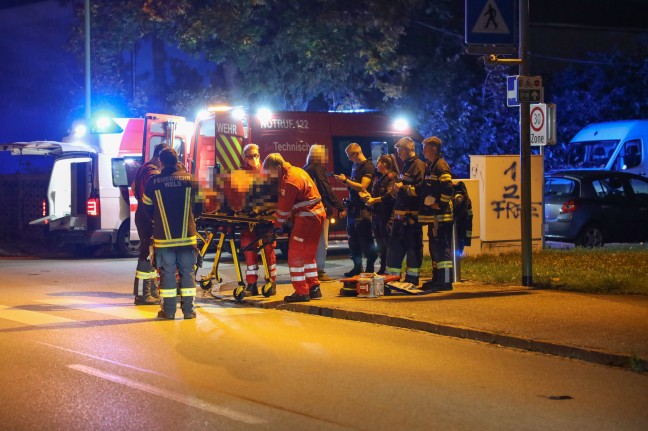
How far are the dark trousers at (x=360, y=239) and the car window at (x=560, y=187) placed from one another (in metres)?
5.88

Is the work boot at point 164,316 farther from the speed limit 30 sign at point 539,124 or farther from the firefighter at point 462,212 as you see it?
the speed limit 30 sign at point 539,124

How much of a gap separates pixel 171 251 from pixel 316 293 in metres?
2.04

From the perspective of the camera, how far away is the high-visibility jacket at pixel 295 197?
11.5m

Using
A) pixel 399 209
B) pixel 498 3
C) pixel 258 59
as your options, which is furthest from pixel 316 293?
pixel 258 59

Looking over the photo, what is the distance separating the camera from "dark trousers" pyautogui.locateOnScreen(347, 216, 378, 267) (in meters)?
14.3

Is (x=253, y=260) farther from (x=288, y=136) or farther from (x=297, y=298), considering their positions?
(x=288, y=136)

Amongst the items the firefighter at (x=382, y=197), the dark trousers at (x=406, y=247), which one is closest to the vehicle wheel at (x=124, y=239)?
the firefighter at (x=382, y=197)

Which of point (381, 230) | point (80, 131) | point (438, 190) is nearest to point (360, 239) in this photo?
point (381, 230)

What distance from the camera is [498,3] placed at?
40.3 ft

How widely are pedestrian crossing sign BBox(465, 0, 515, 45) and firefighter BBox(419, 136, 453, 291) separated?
1373mm

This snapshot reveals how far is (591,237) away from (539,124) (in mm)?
3783

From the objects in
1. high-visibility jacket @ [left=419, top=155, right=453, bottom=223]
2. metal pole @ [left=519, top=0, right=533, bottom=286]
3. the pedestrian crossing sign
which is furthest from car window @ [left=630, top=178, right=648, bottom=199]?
high-visibility jacket @ [left=419, top=155, right=453, bottom=223]

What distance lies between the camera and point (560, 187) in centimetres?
1903

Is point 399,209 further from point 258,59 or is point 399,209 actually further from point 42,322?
point 258,59
